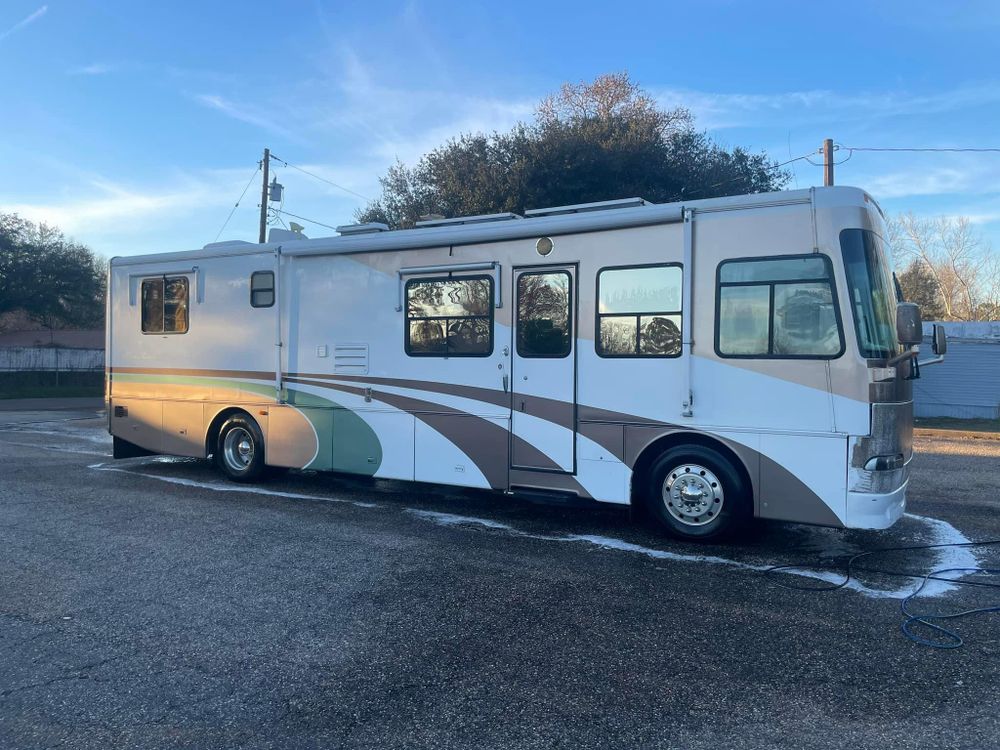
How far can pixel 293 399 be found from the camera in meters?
9.52

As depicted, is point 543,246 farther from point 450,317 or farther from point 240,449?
point 240,449

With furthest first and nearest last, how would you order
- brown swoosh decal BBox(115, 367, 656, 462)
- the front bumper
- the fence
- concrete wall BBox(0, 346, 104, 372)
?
concrete wall BBox(0, 346, 104, 372) → the fence → brown swoosh decal BBox(115, 367, 656, 462) → the front bumper

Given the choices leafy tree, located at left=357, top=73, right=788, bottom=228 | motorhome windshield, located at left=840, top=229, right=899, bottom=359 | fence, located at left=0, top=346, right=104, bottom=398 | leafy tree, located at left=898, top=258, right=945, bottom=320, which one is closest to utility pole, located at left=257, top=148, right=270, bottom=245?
leafy tree, located at left=357, top=73, right=788, bottom=228

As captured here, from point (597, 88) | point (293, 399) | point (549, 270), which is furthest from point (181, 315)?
point (597, 88)

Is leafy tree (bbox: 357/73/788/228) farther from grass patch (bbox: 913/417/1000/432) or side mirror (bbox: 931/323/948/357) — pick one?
side mirror (bbox: 931/323/948/357)

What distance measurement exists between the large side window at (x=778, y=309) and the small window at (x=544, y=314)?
1515 millimetres

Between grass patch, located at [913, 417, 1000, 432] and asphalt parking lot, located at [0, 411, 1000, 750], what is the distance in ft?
37.3

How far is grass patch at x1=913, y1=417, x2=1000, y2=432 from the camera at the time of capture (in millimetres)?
18172

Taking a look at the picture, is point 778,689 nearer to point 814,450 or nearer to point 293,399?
point 814,450

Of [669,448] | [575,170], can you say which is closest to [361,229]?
[669,448]

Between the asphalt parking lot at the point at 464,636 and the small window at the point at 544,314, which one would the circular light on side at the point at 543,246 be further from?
the asphalt parking lot at the point at 464,636

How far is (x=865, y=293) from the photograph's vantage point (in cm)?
632

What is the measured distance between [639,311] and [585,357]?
692 mm

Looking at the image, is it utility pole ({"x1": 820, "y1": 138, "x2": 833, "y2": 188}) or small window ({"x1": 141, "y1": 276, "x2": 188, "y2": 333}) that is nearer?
small window ({"x1": 141, "y1": 276, "x2": 188, "y2": 333})
